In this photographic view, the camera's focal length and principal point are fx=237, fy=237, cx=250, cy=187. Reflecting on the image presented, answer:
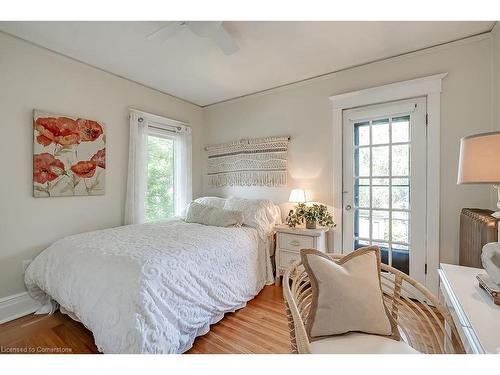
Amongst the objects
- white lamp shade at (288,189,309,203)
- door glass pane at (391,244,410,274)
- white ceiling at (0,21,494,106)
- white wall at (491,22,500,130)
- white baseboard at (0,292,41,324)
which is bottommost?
white baseboard at (0,292,41,324)

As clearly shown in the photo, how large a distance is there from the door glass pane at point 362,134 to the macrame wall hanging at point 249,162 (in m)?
0.82

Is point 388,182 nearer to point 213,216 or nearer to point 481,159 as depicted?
point 481,159

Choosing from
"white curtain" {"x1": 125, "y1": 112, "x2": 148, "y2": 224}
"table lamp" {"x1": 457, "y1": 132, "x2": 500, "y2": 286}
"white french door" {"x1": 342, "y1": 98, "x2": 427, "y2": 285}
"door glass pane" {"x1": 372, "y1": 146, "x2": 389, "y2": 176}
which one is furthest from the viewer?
"white curtain" {"x1": 125, "y1": 112, "x2": 148, "y2": 224}

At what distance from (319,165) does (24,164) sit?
9.80 feet

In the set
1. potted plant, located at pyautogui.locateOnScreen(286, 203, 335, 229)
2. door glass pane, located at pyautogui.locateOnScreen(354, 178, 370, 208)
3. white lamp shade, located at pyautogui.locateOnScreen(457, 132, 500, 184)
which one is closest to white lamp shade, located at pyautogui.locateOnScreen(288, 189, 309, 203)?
potted plant, located at pyautogui.locateOnScreen(286, 203, 335, 229)

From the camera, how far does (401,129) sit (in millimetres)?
2404

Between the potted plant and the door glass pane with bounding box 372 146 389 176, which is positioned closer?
the door glass pane with bounding box 372 146 389 176

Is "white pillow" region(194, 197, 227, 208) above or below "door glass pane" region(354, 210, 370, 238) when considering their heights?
above

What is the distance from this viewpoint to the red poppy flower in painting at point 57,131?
2250mm

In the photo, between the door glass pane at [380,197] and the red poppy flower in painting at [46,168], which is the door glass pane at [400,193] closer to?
the door glass pane at [380,197]

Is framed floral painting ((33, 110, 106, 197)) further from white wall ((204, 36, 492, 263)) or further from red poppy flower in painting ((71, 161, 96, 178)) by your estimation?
white wall ((204, 36, 492, 263))

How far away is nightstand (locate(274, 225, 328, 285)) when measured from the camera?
2506 millimetres
